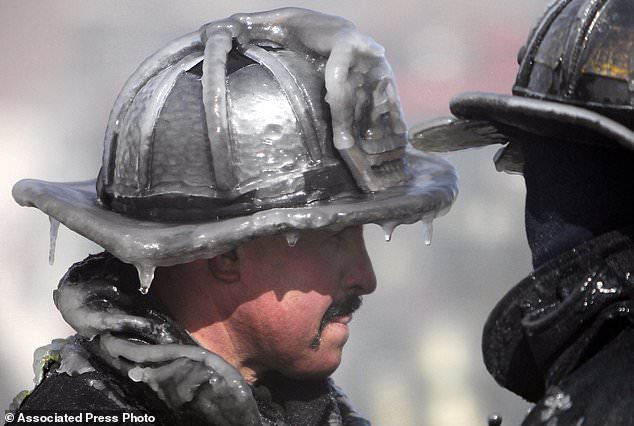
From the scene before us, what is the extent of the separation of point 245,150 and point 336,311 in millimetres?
624

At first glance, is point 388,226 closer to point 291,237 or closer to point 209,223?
point 291,237

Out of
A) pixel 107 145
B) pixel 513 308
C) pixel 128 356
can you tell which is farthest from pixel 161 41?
pixel 513 308

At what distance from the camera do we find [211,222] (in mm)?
3186

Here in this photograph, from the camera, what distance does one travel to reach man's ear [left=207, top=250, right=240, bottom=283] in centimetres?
338

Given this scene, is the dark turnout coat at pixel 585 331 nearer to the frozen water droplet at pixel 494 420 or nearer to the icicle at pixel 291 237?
the frozen water droplet at pixel 494 420

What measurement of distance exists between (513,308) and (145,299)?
3.91 ft

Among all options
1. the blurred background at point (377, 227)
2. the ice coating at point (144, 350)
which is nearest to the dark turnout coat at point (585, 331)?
the ice coating at point (144, 350)

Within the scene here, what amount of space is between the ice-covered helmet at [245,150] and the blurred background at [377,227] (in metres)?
3.56

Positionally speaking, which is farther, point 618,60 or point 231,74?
point 231,74

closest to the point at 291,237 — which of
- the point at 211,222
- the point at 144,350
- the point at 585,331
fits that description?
the point at 211,222

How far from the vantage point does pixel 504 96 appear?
2.73 meters

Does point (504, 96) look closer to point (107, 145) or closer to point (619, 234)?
point (619, 234)

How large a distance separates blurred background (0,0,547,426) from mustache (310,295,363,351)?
3493 mm

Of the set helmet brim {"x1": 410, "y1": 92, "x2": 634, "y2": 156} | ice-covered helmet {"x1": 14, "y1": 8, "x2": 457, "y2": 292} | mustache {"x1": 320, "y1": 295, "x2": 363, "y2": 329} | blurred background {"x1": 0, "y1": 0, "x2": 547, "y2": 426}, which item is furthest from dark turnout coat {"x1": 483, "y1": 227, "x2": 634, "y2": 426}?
blurred background {"x1": 0, "y1": 0, "x2": 547, "y2": 426}
